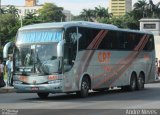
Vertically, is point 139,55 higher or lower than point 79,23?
lower

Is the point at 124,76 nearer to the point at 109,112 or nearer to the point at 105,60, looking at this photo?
the point at 105,60

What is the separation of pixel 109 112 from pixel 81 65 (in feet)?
23.3

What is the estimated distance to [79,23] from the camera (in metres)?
23.9

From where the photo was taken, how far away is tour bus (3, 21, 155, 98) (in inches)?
885

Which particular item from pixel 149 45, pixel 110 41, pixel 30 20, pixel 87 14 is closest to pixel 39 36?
pixel 110 41

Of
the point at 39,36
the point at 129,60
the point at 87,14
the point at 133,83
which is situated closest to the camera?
the point at 39,36

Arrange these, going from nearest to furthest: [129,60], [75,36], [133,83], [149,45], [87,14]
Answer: [75,36] → [129,60] → [133,83] → [149,45] → [87,14]

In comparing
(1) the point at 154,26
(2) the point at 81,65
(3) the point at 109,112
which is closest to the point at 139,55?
(2) the point at 81,65

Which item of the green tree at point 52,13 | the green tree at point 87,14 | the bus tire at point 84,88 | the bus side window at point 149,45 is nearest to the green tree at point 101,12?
the green tree at point 87,14

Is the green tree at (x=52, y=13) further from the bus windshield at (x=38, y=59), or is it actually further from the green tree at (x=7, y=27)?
the bus windshield at (x=38, y=59)

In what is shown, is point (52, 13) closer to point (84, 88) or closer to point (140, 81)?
point (140, 81)

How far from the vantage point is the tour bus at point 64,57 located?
2247 cm

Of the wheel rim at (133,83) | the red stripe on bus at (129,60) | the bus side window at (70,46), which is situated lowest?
the wheel rim at (133,83)

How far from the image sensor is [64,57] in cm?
2253
